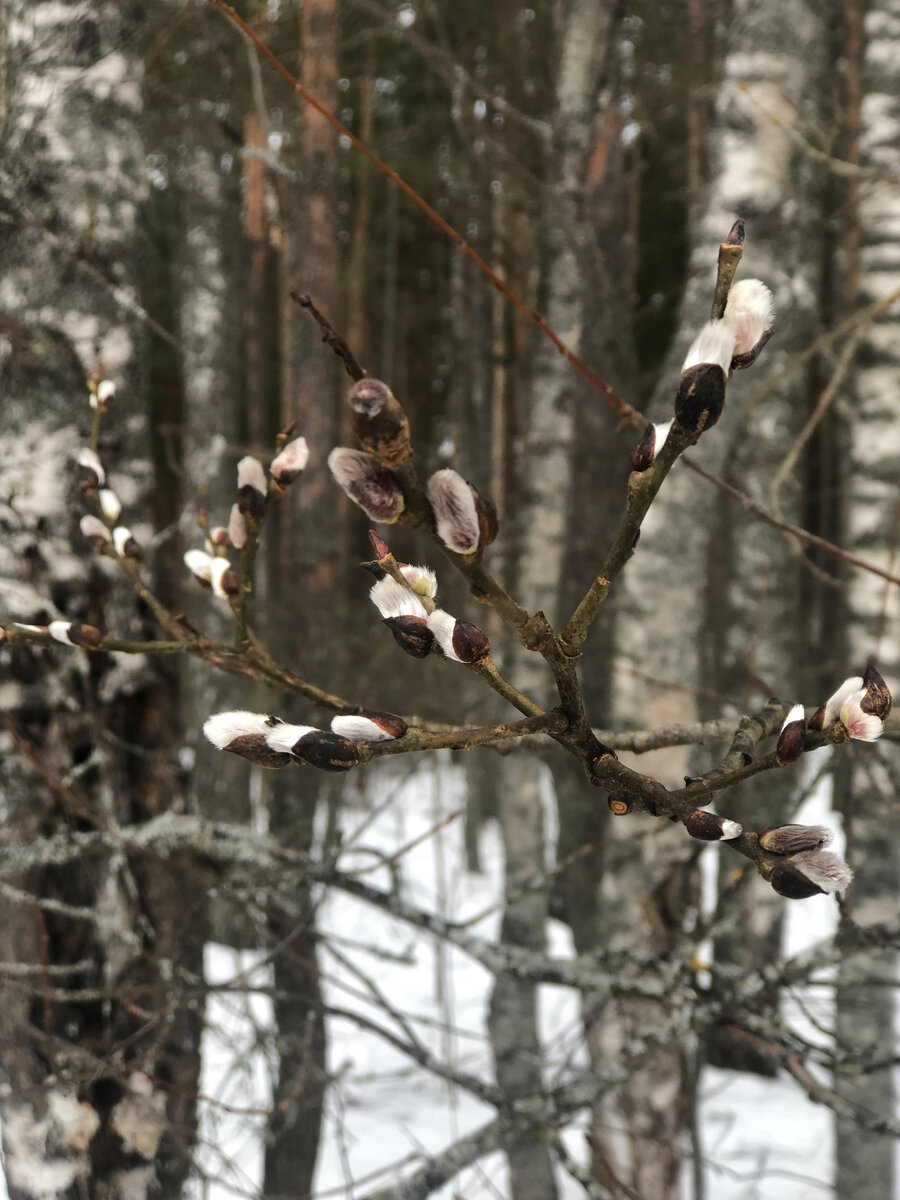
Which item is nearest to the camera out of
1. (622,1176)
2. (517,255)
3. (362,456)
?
(362,456)

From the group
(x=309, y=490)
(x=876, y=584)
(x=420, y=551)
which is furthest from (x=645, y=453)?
(x=420, y=551)

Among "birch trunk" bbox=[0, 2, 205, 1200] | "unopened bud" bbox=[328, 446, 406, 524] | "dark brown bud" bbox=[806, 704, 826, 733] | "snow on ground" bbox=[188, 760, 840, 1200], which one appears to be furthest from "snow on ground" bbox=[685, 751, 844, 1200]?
"unopened bud" bbox=[328, 446, 406, 524]

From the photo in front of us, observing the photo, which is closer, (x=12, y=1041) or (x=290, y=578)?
(x=12, y=1041)

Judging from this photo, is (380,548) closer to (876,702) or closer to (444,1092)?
(876,702)

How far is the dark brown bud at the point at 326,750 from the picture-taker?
529mm

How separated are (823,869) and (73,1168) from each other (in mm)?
1894

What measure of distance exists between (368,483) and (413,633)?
0.37 ft

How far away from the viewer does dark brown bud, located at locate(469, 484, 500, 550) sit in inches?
18.9

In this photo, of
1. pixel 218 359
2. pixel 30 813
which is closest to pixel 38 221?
pixel 30 813

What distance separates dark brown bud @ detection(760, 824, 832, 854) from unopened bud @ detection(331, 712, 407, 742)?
0.24 metres

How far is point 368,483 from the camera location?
0.45 m

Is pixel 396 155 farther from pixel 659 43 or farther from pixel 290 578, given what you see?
pixel 290 578

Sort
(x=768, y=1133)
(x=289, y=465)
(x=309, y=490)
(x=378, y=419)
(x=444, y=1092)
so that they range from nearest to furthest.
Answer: (x=378, y=419) → (x=289, y=465) → (x=309, y=490) → (x=768, y=1133) → (x=444, y=1092)

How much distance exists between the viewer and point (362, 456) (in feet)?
1.48
